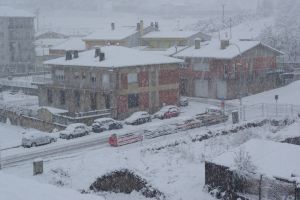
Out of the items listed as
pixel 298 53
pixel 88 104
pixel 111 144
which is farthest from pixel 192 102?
pixel 298 53

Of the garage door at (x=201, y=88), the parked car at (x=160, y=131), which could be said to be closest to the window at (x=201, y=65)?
the garage door at (x=201, y=88)

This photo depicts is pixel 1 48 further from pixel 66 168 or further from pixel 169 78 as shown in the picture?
pixel 66 168

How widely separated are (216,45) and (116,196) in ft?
130

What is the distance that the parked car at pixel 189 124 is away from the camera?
4672cm

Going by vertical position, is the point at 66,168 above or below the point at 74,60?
below

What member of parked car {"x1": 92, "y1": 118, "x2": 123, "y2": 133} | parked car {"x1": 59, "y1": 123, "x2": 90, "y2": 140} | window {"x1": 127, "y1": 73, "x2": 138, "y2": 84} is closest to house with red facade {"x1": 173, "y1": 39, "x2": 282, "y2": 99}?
window {"x1": 127, "y1": 73, "x2": 138, "y2": 84}

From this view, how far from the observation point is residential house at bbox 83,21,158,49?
8530cm

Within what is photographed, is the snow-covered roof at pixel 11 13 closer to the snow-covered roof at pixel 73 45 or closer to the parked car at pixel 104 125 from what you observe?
the snow-covered roof at pixel 73 45

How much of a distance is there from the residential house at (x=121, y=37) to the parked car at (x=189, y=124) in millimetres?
38705

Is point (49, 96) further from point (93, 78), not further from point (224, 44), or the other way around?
point (224, 44)

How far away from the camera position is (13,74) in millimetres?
95250

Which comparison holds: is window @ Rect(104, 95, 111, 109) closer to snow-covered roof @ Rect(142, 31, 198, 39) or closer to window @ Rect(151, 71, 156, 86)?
Answer: window @ Rect(151, 71, 156, 86)

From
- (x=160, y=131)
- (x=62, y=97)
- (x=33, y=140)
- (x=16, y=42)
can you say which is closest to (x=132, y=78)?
(x=62, y=97)

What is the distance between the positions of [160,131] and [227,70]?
791 inches
